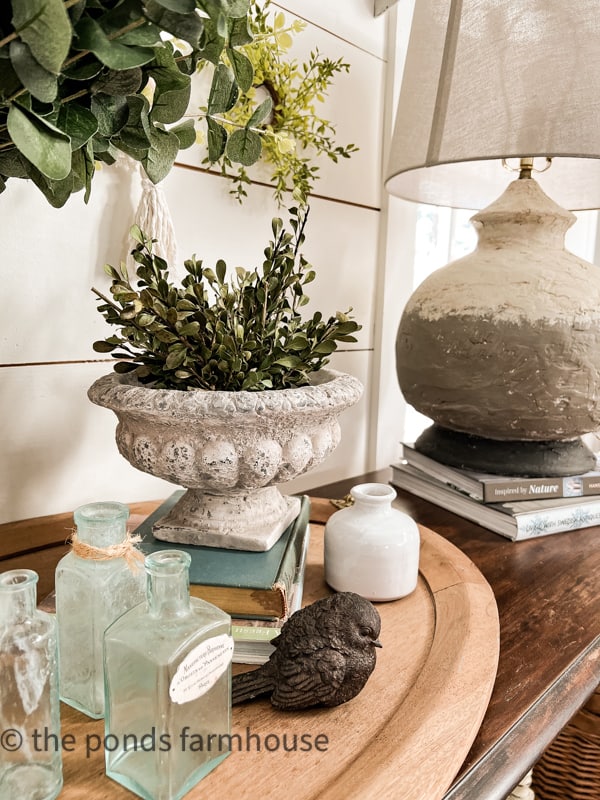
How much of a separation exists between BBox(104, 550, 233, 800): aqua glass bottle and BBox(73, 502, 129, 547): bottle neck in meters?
0.06

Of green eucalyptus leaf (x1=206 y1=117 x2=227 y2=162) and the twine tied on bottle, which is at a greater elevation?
green eucalyptus leaf (x1=206 y1=117 x2=227 y2=162)

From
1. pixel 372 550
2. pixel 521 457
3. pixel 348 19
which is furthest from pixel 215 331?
pixel 348 19

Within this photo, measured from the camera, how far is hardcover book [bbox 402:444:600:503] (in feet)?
3.02

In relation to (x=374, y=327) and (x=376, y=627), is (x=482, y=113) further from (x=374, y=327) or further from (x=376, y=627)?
(x=376, y=627)

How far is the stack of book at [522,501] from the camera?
0.90 m

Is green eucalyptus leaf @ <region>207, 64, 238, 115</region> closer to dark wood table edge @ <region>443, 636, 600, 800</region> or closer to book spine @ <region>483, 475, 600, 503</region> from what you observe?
dark wood table edge @ <region>443, 636, 600, 800</region>

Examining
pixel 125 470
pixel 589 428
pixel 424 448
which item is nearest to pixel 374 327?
pixel 424 448

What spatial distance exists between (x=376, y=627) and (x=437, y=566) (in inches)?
9.5

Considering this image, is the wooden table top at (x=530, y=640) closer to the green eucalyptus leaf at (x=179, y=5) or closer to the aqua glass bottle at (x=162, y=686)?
the aqua glass bottle at (x=162, y=686)

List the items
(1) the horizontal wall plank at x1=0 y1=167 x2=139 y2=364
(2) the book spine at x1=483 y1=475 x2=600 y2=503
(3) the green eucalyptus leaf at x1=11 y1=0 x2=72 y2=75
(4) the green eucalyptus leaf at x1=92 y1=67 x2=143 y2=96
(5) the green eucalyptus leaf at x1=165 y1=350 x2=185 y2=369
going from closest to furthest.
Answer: (3) the green eucalyptus leaf at x1=11 y1=0 x2=72 y2=75
(4) the green eucalyptus leaf at x1=92 y1=67 x2=143 y2=96
(5) the green eucalyptus leaf at x1=165 y1=350 x2=185 y2=369
(1) the horizontal wall plank at x1=0 y1=167 x2=139 y2=364
(2) the book spine at x1=483 y1=475 x2=600 y2=503

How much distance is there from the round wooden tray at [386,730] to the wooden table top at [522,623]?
0.08 feet

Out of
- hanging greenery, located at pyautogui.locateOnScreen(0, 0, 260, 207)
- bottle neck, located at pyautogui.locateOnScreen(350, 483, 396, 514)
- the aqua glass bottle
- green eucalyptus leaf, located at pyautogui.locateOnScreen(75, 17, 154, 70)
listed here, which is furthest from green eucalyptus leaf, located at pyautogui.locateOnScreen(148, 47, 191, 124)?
bottle neck, located at pyautogui.locateOnScreen(350, 483, 396, 514)

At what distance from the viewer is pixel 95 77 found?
37 cm

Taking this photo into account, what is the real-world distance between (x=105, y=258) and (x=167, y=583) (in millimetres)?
607
